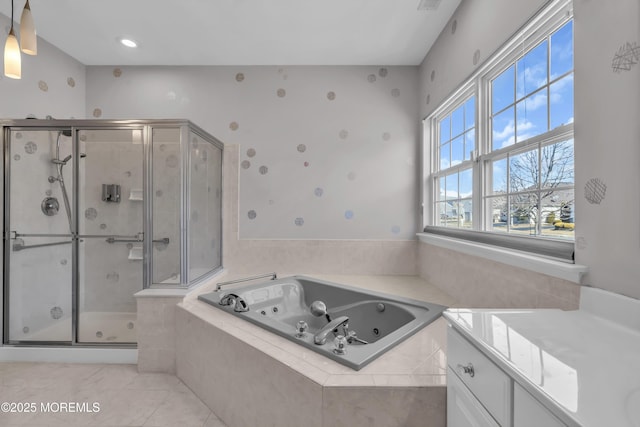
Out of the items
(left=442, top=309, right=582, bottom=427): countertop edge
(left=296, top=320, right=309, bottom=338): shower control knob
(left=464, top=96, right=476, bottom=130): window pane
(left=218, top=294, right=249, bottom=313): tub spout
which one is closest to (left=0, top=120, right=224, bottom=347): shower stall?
(left=218, top=294, right=249, bottom=313): tub spout

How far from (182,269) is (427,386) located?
159 cm

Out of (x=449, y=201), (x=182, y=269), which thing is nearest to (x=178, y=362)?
(x=182, y=269)

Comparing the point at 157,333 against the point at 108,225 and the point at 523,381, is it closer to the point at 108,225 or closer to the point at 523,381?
the point at 108,225

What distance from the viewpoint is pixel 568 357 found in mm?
616

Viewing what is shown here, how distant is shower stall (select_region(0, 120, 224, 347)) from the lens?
6.34 feet

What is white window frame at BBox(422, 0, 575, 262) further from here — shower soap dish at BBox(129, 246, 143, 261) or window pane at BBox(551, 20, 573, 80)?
shower soap dish at BBox(129, 246, 143, 261)

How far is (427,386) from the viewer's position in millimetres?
969

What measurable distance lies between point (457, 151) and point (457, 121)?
22cm

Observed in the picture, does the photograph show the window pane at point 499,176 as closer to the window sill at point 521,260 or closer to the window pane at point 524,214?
the window pane at point 524,214

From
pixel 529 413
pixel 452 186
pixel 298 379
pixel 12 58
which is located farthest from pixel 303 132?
pixel 529 413

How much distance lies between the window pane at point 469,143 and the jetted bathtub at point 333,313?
1010 mm

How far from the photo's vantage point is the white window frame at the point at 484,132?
1176 millimetres

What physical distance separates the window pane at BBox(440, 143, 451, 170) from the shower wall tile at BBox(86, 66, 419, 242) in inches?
11.2

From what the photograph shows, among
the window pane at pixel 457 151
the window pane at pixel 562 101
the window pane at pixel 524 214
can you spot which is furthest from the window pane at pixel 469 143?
the window pane at pixel 562 101
